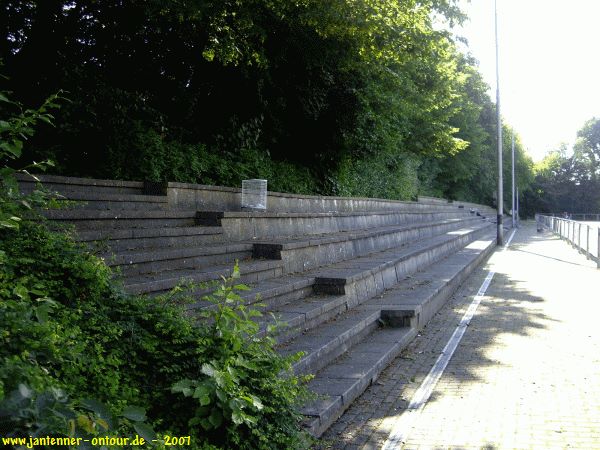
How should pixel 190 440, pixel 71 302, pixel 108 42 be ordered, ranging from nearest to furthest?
pixel 190 440 → pixel 71 302 → pixel 108 42

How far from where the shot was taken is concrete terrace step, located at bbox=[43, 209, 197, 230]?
6.83 metres

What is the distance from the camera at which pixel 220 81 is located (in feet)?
48.3

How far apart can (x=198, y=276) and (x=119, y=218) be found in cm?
147

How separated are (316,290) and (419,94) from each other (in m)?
14.2

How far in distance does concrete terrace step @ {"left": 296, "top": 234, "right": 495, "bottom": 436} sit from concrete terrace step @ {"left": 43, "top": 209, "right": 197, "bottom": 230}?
8.27 ft

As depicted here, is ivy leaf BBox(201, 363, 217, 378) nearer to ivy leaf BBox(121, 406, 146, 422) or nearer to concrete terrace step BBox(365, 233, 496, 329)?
ivy leaf BBox(121, 406, 146, 422)

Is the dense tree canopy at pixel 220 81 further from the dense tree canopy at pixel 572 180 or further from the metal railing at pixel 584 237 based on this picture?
the dense tree canopy at pixel 572 180

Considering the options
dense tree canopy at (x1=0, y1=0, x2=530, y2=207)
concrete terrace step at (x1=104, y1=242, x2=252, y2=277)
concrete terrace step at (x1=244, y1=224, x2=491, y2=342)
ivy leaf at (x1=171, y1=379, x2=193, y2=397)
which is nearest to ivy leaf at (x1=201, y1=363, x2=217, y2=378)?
ivy leaf at (x1=171, y1=379, x2=193, y2=397)

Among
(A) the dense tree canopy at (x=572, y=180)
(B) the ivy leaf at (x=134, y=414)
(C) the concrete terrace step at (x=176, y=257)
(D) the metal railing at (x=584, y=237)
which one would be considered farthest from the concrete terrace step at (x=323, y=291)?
(A) the dense tree canopy at (x=572, y=180)

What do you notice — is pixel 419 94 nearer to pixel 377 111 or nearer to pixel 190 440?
pixel 377 111

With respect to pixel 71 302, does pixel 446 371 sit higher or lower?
lower

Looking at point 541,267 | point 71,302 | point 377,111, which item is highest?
point 377,111

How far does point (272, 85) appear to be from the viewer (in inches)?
615

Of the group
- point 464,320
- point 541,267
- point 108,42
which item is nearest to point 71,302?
point 464,320
